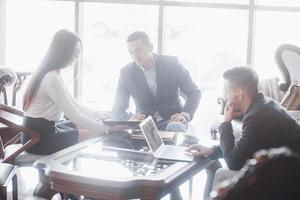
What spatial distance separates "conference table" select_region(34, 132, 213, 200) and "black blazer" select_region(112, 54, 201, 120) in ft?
3.39

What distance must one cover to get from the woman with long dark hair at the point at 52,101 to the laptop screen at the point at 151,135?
0.41 m

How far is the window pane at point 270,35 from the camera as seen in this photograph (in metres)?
5.15

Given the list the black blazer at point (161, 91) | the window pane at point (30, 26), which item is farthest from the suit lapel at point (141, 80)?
the window pane at point (30, 26)

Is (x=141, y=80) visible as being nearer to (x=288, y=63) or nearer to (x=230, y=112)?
(x=230, y=112)

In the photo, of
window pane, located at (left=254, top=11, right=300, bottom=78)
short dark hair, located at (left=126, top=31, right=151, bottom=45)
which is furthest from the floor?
window pane, located at (left=254, top=11, right=300, bottom=78)

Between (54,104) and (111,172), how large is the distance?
36.5 inches

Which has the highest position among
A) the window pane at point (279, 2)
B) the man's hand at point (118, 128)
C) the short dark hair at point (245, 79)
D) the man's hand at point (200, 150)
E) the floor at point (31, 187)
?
the window pane at point (279, 2)

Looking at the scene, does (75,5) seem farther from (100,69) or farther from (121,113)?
(121,113)

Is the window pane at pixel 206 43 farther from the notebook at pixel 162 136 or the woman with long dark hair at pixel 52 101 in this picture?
the woman with long dark hair at pixel 52 101

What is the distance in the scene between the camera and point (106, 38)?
17.3ft

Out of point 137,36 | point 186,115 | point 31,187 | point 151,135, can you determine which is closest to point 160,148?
point 151,135

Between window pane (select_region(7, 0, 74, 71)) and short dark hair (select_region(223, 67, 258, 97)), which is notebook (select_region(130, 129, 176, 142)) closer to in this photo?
short dark hair (select_region(223, 67, 258, 97))

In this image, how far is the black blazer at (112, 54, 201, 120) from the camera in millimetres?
3367

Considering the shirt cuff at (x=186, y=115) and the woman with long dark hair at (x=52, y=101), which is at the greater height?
the woman with long dark hair at (x=52, y=101)
